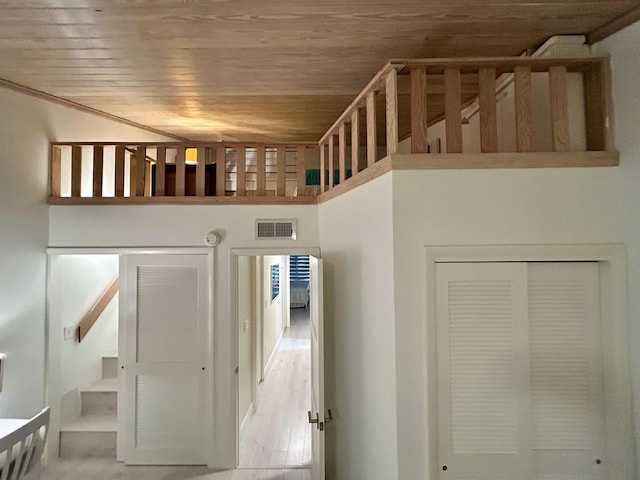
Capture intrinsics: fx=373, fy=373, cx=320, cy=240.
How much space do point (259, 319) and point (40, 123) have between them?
301 cm

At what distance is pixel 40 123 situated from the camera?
3051mm

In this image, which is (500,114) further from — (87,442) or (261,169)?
(87,442)

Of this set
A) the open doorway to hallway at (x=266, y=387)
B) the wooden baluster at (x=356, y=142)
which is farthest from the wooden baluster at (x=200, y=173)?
the wooden baluster at (x=356, y=142)

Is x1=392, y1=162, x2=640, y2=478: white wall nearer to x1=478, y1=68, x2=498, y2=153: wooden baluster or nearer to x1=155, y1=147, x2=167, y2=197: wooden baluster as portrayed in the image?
x1=478, y1=68, x2=498, y2=153: wooden baluster

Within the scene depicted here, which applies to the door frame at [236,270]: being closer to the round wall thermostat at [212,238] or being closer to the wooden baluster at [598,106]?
the round wall thermostat at [212,238]

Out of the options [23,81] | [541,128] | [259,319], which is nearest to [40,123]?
[23,81]

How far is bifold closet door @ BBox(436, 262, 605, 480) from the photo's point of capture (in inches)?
67.1

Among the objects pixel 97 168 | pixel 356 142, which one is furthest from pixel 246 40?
pixel 97 168

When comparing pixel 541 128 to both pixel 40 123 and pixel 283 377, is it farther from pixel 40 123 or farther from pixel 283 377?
pixel 283 377

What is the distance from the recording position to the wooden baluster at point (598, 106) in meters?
1.77

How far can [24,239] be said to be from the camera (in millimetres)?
2932

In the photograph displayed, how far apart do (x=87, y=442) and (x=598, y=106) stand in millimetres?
4461

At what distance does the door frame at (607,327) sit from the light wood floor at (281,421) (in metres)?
2.10

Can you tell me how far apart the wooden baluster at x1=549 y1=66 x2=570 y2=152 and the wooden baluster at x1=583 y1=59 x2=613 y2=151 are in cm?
15
